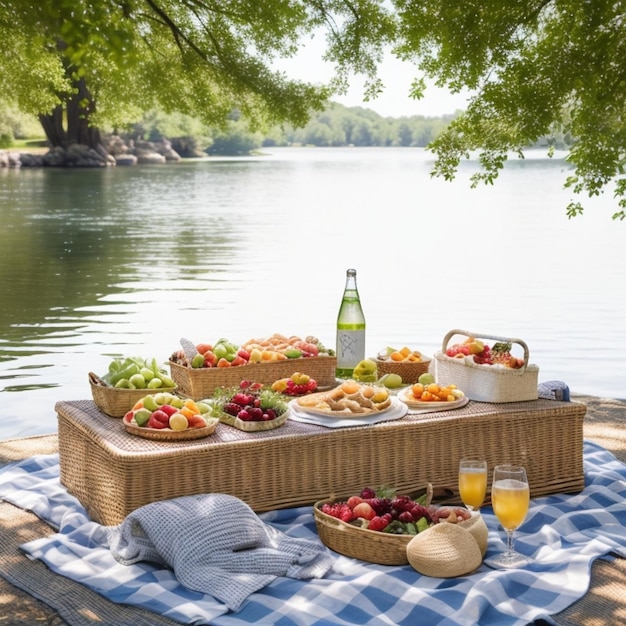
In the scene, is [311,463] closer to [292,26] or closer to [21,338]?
[21,338]

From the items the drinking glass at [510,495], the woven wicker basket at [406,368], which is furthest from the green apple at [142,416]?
the woven wicker basket at [406,368]

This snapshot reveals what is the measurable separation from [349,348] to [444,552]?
1.81 meters

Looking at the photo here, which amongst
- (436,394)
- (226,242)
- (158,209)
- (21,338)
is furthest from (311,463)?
(158,209)

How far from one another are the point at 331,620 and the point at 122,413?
1597 mm

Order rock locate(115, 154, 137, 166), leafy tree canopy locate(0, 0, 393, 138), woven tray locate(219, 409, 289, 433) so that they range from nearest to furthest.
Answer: woven tray locate(219, 409, 289, 433), leafy tree canopy locate(0, 0, 393, 138), rock locate(115, 154, 137, 166)

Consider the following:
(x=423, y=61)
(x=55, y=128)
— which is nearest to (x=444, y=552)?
(x=423, y=61)

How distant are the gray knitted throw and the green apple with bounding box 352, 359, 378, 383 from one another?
1.41 meters

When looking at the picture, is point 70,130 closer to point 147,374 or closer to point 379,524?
point 147,374

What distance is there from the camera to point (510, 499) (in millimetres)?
3771

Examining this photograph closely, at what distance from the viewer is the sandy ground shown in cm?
350

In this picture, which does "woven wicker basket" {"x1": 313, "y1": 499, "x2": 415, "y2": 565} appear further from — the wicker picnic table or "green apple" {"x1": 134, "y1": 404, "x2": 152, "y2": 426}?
"green apple" {"x1": 134, "y1": 404, "x2": 152, "y2": 426}

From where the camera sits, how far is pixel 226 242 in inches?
867

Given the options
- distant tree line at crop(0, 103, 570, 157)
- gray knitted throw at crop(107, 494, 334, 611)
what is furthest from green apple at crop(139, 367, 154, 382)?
distant tree line at crop(0, 103, 570, 157)

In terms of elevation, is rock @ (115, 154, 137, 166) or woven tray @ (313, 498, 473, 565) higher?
woven tray @ (313, 498, 473, 565)
